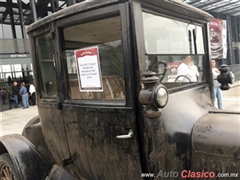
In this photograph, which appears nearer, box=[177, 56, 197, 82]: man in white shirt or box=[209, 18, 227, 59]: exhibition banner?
box=[177, 56, 197, 82]: man in white shirt

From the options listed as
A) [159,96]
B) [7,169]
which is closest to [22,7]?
[7,169]

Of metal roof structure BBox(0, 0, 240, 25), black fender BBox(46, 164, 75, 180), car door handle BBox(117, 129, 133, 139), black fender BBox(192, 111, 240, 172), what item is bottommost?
black fender BBox(46, 164, 75, 180)

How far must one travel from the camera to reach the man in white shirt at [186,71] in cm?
186

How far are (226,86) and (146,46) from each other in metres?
1.25

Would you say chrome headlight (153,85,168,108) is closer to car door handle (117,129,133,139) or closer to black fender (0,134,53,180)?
car door handle (117,129,133,139)

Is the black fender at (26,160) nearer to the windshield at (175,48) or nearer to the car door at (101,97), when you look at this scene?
the car door at (101,97)

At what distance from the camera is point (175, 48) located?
1776mm

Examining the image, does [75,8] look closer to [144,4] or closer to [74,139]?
[144,4]

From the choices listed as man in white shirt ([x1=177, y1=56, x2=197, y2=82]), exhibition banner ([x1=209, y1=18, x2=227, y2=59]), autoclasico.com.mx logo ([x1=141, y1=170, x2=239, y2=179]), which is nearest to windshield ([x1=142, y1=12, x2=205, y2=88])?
man in white shirt ([x1=177, y1=56, x2=197, y2=82])

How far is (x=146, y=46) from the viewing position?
4.63 ft

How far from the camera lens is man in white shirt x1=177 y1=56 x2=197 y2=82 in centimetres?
186

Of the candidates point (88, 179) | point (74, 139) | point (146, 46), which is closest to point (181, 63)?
point (146, 46)

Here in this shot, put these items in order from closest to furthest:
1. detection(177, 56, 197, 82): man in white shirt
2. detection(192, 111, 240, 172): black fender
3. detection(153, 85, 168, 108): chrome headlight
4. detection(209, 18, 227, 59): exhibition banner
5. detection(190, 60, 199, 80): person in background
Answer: detection(153, 85, 168, 108): chrome headlight < detection(192, 111, 240, 172): black fender < detection(177, 56, 197, 82): man in white shirt < detection(190, 60, 199, 80): person in background < detection(209, 18, 227, 59): exhibition banner

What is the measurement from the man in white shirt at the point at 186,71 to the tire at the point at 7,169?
5.61 ft
